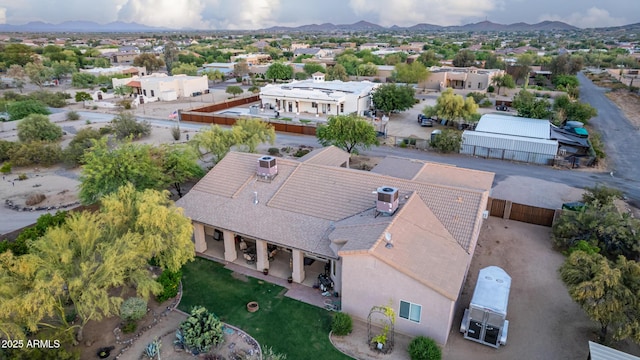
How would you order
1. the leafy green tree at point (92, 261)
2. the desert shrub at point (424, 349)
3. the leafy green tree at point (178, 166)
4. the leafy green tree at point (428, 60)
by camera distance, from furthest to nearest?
the leafy green tree at point (428, 60) → the leafy green tree at point (178, 166) → the desert shrub at point (424, 349) → the leafy green tree at point (92, 261)

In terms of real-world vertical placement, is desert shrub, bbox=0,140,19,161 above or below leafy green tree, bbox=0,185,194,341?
below

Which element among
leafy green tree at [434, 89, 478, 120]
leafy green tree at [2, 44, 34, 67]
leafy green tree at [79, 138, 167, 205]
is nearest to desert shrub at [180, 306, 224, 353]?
leafy green tree at [79, 138, 167, 205]

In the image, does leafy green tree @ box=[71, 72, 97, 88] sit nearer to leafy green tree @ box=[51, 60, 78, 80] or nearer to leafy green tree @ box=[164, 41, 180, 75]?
leafy green tree @ box=[51, 60, 78, 80]

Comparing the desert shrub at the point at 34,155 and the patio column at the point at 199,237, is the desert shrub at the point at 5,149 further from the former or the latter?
the patio column at the point at 199,237

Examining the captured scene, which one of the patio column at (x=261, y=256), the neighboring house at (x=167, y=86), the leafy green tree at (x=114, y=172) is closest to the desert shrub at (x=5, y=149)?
the leafy green tree at (x=114, y=172)

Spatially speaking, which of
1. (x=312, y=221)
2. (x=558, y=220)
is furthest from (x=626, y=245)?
(x=312, y=221)

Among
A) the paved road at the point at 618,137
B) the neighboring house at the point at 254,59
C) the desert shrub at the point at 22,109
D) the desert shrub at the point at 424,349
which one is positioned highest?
the neighboring house at the point at 254,59
